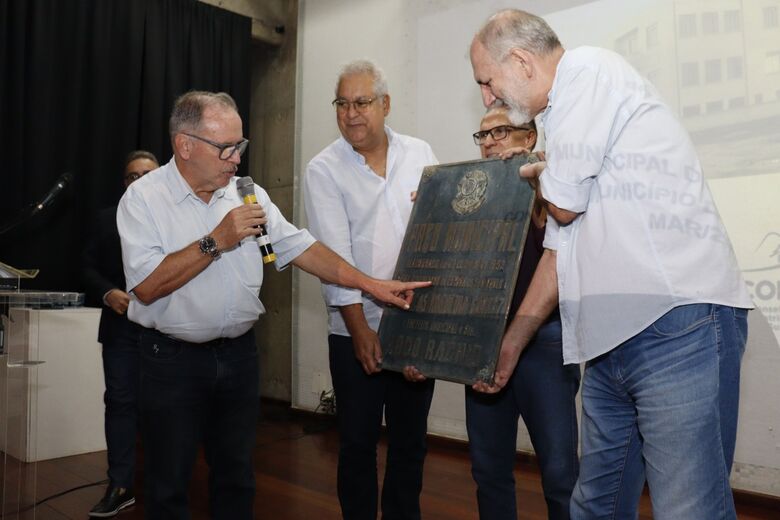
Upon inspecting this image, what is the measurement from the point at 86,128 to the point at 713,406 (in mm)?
4781

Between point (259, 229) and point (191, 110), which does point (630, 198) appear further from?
point (191, 110)

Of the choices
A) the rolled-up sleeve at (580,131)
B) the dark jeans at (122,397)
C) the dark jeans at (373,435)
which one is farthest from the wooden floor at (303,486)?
the rolled-up sleeve at (580,131)

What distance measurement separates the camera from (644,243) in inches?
50.8

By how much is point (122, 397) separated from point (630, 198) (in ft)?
8.94

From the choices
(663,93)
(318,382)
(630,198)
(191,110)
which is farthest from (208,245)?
(318,382)

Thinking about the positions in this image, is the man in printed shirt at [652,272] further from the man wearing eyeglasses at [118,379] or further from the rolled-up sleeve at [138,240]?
the man wearing eyeglasses at [118,379]

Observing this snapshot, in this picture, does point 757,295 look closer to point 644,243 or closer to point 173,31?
point 644,243

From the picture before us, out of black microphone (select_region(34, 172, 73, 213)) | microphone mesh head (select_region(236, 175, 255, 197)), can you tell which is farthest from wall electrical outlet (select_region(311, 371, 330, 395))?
A: microphone mesh head (select_region(236, 175, 255, 197))

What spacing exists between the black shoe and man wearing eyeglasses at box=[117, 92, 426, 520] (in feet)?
4.11

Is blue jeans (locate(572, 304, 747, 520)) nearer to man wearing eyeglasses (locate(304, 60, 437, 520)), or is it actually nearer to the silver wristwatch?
man wearing eyeglasses (locate(304, 60, 437, 520))

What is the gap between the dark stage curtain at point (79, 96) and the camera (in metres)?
4.44

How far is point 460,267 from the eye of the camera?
1.94 meters

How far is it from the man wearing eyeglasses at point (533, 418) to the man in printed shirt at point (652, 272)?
0.42 meters

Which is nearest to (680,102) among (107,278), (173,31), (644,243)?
(644,243)
